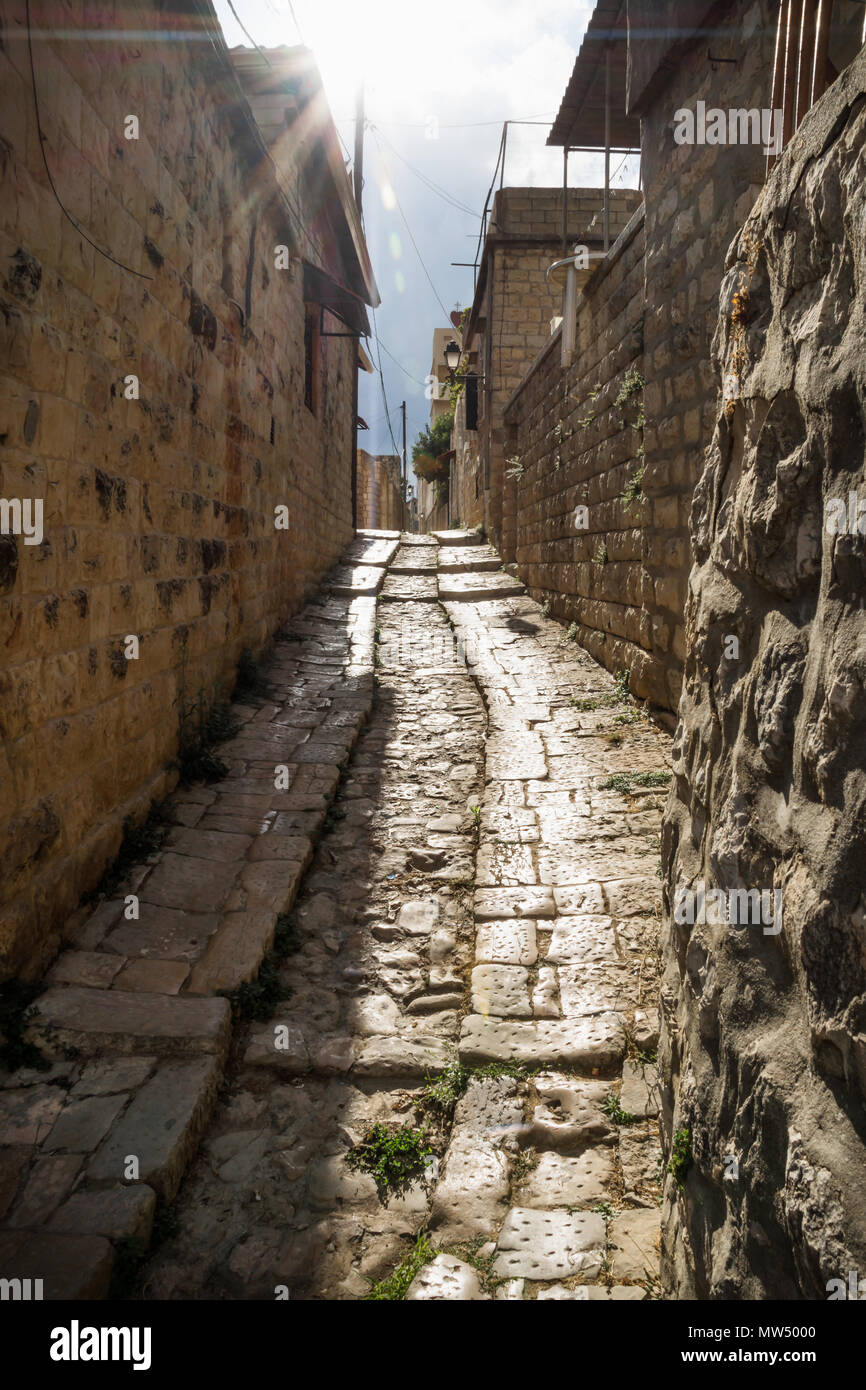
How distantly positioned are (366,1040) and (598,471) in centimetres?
484

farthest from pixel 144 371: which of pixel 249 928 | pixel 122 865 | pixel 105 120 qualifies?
pixel 249 928

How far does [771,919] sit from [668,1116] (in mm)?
892

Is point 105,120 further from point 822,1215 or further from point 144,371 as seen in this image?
point 822,1215

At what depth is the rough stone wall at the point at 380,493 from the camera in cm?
2303

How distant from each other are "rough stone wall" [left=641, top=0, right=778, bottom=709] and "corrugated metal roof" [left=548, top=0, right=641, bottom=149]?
0.83 metres

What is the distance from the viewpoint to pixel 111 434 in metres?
3.29

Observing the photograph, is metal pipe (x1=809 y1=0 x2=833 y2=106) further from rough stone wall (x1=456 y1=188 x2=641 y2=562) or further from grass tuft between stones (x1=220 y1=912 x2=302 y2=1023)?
rough stone wall (x1=456 y1=188 x2=641 y2=562)

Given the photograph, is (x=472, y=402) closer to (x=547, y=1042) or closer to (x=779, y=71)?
(x=779, y=71)

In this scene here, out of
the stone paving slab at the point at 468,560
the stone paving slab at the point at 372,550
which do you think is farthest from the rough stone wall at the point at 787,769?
the stone paving slab at the point at 372,550

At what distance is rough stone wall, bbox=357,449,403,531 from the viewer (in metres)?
23.0

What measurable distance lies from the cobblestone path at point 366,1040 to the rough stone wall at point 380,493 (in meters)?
18.5

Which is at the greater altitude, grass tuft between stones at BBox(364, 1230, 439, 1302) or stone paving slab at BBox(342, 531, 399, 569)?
Result: stone paving slab at BBox(342, 531, 399, 569)

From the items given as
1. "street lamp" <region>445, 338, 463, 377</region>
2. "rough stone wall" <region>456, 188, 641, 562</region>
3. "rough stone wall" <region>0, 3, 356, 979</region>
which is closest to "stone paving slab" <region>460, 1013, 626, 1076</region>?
"rough stone wall" <region>0, 3, 356, 979</region>

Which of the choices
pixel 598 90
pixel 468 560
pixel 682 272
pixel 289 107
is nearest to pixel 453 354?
pixel 468 560
